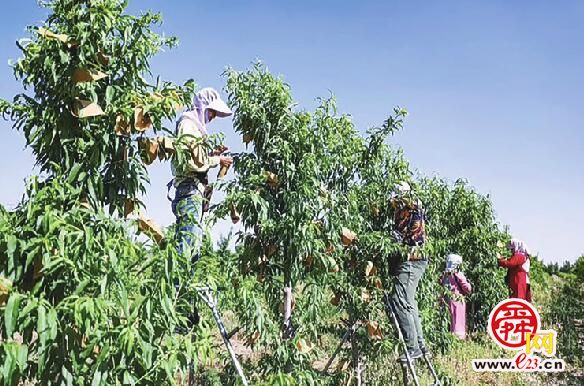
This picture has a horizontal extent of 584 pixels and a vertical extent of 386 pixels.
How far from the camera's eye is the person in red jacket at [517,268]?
10.1m

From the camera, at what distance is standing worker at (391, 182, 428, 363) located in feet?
17.4

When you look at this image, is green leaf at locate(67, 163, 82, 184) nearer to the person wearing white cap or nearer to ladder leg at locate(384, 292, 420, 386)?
the person wearing white cap

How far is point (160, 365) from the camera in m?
2.32

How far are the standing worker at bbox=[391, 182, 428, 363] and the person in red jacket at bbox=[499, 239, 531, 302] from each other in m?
5.30

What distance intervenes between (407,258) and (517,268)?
5664 millimetres

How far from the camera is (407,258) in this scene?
5.32 meters

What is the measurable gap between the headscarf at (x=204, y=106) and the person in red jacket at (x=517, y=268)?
7455mm

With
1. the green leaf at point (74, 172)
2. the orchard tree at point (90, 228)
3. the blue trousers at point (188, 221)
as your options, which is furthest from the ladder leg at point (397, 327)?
the green leaf at point (74, 172)

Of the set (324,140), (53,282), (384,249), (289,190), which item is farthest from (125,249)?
(384,249)

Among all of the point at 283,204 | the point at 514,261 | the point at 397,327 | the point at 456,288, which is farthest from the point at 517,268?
the point at 283,204

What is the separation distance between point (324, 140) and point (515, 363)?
4765mm

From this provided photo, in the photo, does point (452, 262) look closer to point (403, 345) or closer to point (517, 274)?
point (517, 274)

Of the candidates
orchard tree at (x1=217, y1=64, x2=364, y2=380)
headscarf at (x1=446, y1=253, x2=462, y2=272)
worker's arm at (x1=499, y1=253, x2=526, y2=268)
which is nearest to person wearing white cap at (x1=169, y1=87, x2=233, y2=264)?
orchard tree at (x1=217, y1=64, x2=364, y2=380)

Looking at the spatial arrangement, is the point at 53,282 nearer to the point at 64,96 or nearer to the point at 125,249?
the point at 125,249
